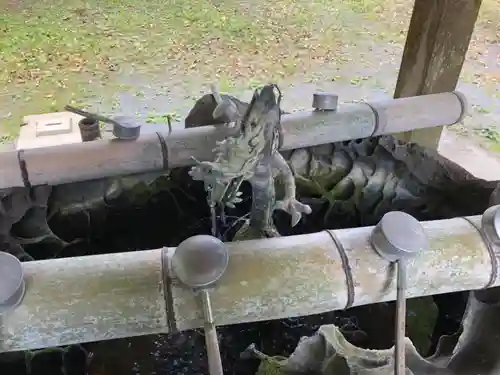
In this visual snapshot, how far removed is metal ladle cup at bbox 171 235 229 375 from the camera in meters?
0.74

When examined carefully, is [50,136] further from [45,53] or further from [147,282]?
[147,282]

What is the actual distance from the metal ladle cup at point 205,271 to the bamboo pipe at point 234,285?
0.06 ft

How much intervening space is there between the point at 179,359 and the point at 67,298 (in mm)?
494

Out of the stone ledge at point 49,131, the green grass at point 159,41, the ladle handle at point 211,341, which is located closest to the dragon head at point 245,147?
the ladle handle at point 211,341

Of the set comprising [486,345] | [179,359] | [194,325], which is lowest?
[179,359]

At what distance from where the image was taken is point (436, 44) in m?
1.79

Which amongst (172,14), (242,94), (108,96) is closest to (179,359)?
(242,94)

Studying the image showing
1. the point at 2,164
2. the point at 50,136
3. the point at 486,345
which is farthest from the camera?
the point at 50,136

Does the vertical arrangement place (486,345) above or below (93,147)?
below

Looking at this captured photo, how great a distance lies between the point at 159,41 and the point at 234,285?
3.40 metres

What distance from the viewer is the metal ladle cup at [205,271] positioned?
741 millimetres

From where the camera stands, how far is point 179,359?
118 centimetres

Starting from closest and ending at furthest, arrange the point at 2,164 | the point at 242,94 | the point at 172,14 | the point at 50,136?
the point at 2,164
the point at 50,136
the point at 242,94
the point at 172,14

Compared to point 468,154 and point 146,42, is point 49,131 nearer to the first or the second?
point 146,42
